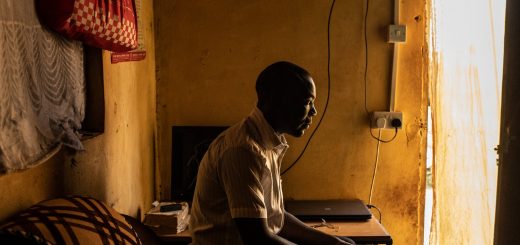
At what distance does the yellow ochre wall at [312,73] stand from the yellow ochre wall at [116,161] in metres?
0.14

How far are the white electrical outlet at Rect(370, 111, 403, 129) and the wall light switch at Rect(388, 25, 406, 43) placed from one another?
37cm

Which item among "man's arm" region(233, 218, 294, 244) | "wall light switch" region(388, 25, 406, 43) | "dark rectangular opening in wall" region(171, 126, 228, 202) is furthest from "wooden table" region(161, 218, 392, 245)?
"wall light switch" region(388, 25, 406, 43)

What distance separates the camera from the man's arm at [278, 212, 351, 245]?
5.99 feet

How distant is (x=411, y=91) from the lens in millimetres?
2596

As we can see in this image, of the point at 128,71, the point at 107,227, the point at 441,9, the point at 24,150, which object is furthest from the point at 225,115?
the point at 24,150

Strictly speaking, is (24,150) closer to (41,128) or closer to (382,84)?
(41,128)

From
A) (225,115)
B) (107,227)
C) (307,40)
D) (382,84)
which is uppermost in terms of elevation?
(307,40)

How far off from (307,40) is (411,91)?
61 centimetres

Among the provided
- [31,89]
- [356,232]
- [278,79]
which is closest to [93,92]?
[31,89]

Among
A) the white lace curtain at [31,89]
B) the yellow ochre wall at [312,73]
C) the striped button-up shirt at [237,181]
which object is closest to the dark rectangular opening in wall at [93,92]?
the white lace curtain at [31,89]

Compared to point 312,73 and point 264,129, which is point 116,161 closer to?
point 264,129

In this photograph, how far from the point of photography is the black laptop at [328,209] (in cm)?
230

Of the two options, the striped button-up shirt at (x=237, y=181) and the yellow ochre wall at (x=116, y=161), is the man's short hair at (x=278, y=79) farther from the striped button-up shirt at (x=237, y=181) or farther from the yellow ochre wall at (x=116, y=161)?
the yellow ochre wall at (x=116, y=161)

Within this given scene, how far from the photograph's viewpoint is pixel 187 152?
245 cm
